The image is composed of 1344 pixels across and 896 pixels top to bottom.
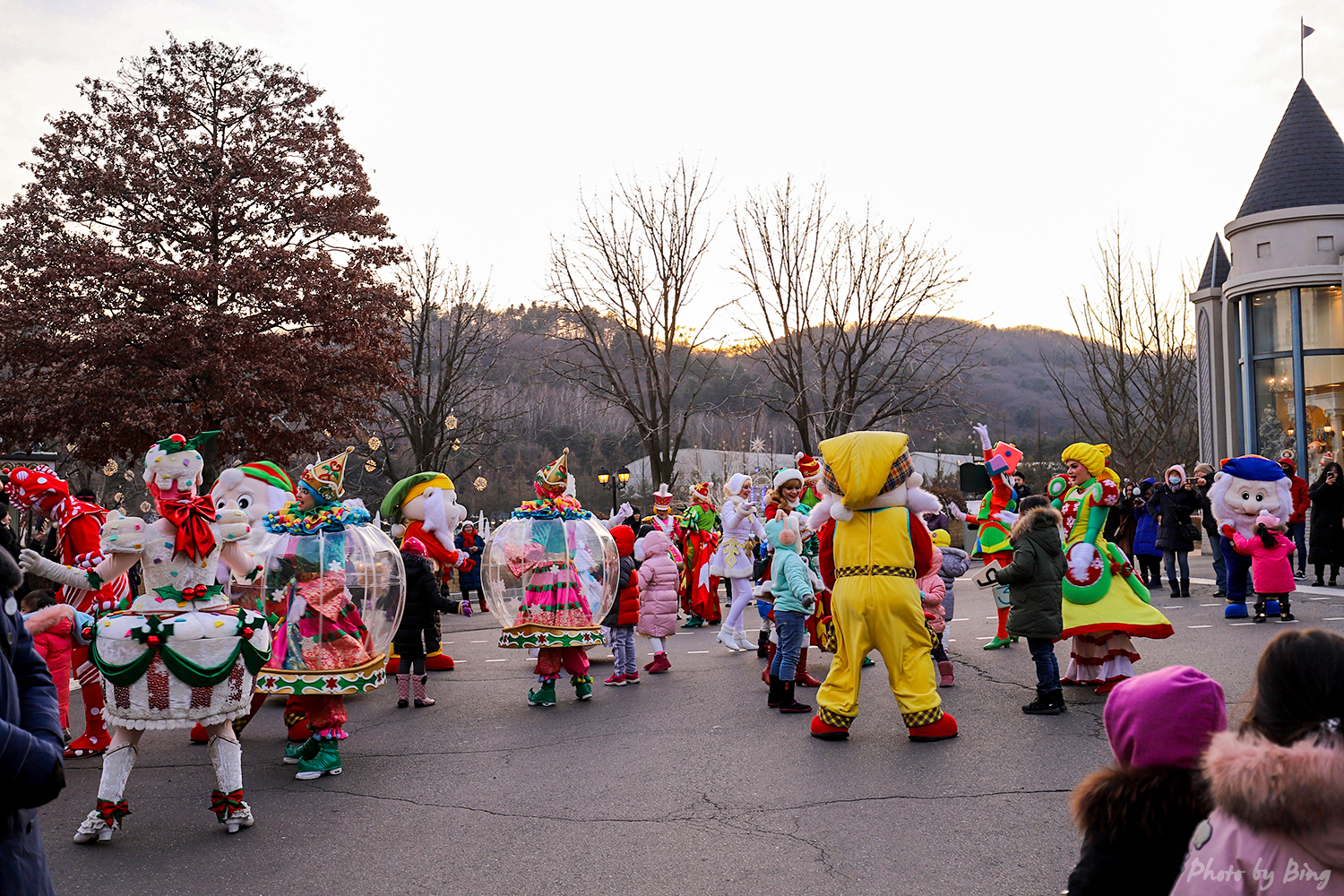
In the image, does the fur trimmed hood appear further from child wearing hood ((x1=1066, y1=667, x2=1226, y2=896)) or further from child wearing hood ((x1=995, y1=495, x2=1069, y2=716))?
child wearing hood ((x1=1066, y1=667, x2=1226, y2=896))

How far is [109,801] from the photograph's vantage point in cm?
533

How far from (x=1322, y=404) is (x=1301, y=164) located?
6069mm

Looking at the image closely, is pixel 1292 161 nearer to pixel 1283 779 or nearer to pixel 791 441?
pixel 1283 779

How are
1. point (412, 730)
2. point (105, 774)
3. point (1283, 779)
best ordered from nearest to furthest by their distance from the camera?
point (1283, 779), point (105, 774), point (412, 730)

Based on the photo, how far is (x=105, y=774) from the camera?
534 cm

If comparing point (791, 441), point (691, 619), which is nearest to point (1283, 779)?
point (691, 619)

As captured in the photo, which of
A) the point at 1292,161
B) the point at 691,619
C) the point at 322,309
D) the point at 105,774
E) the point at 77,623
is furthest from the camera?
the point at 1292,161

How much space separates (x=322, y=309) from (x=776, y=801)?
48.5ft

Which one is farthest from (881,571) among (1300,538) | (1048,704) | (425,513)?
(1300,538)

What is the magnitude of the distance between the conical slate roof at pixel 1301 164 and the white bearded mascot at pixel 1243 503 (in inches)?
559

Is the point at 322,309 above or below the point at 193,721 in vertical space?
above

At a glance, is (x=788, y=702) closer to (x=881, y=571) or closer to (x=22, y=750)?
(x=881, y=571)

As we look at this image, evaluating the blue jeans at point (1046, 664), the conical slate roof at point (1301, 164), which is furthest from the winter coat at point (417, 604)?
the conical slate roof at point (1301, 164)

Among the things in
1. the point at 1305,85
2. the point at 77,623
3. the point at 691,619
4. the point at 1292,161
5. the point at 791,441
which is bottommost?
the point at 691,619
